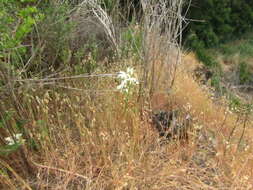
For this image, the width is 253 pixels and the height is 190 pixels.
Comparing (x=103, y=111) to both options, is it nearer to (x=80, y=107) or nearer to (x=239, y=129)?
(x=80, y=107)

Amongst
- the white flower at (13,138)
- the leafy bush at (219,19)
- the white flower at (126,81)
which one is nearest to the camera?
the white flower at (13,138)

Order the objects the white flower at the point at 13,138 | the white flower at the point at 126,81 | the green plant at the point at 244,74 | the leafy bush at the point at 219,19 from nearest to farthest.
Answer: the white flower at the point at 13,138 → the white flower at the point at 126,81 → the green plant at the point at 244,74 → the leafy bush at the point at 219,19

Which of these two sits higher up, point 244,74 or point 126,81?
point 126,81

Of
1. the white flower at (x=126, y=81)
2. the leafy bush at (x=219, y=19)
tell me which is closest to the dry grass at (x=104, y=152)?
the white flower at (x=126, y=81)

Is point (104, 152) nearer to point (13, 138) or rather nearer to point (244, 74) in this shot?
point (13, 138)

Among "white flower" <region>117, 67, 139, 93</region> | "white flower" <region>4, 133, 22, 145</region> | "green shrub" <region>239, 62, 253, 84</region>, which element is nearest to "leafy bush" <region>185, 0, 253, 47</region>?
"green shrub" <region>239, 62, 253, 84</region>

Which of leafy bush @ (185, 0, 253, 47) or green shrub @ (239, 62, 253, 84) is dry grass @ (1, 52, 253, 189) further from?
leafy bush @ (185, 0, 253, 47)

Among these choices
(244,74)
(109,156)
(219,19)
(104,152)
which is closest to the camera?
(109,156)

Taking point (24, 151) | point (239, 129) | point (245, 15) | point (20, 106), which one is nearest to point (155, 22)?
point (239, 129)

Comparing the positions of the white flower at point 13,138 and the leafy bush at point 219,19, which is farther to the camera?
the leafy bush at point 219,19

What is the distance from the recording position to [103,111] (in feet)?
7.08

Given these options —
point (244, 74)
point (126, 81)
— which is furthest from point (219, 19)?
point (126, 81)

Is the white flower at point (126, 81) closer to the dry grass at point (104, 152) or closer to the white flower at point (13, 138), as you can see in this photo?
the dry grass at point (104, 152)

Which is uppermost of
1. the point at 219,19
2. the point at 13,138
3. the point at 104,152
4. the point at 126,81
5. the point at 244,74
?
the point at 126,81
